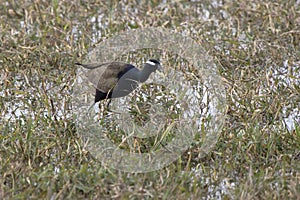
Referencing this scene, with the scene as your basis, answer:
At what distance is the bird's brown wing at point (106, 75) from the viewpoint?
4590mm

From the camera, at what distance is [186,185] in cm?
372

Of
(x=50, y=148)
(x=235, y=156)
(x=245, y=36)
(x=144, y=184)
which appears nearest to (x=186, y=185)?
(x=144, y=184)

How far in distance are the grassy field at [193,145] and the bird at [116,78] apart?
0.29 metres

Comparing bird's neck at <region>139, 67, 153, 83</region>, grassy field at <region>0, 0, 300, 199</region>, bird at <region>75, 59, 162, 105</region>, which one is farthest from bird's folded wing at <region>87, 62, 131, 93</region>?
grassy field at <region>0, 0, 300, 199</region>

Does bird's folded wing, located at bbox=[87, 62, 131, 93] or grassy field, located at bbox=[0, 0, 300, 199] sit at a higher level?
bird's folded wing, located at bbox=[87, 62, 131, 93]

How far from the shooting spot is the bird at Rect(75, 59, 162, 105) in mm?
4582

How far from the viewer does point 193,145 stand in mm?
4215

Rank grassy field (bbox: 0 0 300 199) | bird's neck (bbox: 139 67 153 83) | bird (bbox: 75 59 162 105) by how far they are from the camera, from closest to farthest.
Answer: grassy field (bbox: 0 0 300 199) < bird (bbox: 75 59 162 105) < bird's neck (bbox: 139 67 153 83)

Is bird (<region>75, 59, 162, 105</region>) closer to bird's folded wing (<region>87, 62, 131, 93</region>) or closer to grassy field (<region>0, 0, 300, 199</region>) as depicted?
bird's folded wing (<region>87, 62, 131, 93</region>)

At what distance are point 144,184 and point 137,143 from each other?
47cm

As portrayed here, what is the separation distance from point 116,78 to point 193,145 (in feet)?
2.41

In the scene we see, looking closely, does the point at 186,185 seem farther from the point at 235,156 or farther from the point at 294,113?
the point at 294,113

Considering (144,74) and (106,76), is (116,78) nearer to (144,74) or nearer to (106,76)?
(106,76)

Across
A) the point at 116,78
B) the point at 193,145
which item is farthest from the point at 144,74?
the point at 193,145
